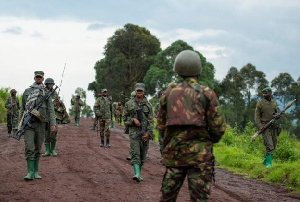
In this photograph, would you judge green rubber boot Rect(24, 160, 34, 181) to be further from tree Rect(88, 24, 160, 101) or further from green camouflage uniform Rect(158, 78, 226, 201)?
tree Rect(88, 24, 160, 101)

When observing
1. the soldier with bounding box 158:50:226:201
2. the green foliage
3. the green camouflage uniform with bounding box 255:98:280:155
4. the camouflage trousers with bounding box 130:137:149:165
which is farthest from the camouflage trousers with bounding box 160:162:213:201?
the green camouflage uniform with bounding box 255:98:280:155

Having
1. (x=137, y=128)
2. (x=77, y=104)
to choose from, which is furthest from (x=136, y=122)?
(x=77, y=104)

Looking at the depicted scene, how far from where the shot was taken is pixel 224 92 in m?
66.1

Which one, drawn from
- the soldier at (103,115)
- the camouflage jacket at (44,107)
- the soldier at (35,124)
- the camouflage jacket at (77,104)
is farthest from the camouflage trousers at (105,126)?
the camouflage jacket at (77,104)

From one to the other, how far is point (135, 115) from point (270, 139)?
16.8ft

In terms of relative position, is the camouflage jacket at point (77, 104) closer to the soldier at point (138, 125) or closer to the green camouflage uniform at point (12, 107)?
the green camouflage uniform at point (12, 107)

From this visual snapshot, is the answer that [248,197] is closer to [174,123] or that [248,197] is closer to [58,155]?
[174,123]

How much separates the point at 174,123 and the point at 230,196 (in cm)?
514

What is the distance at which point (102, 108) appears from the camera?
18.4m

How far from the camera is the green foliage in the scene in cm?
1176

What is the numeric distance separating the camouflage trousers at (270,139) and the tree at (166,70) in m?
37.4

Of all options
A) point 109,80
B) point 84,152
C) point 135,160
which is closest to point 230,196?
point 135,160

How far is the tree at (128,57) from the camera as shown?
5666 centimetres

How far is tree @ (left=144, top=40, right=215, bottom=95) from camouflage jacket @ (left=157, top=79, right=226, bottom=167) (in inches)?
1810
